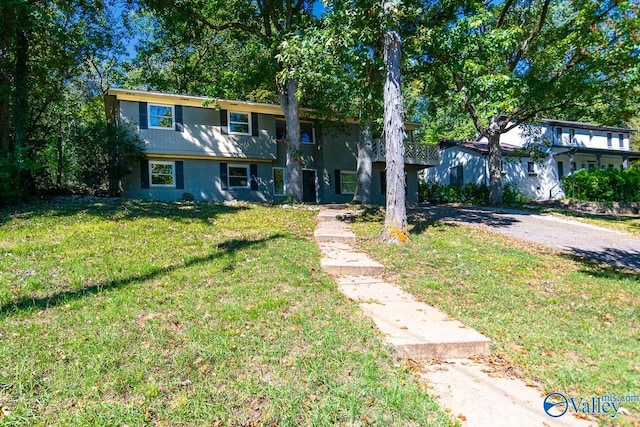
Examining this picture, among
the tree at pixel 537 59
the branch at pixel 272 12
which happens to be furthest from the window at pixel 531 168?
the branch at pixel 272 12

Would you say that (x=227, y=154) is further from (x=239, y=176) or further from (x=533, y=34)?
(x=533, y=34)

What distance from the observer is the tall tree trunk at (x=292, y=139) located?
14969 millimetres

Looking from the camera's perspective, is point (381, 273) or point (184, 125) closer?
point (381, 273)

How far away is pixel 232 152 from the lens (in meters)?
17.5

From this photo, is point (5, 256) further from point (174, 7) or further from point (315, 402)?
point (174, 7)

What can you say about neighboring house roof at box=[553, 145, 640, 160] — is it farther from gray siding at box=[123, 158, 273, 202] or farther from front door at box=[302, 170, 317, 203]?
gray siding at box=[123, 158, 273, 202]

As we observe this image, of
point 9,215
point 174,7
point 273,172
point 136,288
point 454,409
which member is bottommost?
point 454,409

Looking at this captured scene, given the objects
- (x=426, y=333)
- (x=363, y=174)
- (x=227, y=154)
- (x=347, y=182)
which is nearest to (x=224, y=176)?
(x=227, y=154)

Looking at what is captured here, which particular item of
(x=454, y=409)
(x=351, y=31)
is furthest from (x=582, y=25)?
(x=454, y=409)

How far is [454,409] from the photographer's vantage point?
99.8 inches

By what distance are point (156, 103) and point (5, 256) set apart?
11820 millimetres

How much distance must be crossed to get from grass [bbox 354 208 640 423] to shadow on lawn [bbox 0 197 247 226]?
4974 millimetres

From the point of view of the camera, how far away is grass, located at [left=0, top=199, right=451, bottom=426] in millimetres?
2445

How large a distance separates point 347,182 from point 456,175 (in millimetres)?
11418
